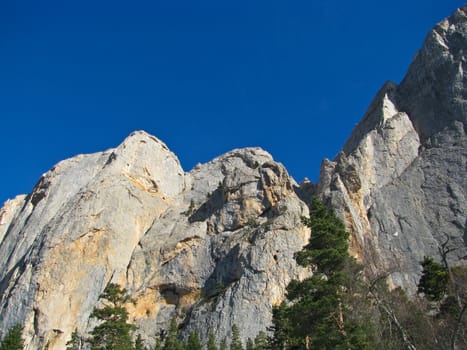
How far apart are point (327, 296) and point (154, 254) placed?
3911 centimetres

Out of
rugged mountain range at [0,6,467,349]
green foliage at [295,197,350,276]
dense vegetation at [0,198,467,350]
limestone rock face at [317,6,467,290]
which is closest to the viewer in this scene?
dense vegetation at [0,198,467,350]

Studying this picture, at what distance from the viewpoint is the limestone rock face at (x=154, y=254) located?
46688 mm

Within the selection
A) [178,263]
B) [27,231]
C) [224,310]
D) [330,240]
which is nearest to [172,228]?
[178,263]

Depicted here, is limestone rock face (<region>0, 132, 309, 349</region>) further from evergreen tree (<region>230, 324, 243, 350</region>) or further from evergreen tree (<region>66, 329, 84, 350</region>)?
evergreen tree (<region>66, 329, 84, 350</region>)

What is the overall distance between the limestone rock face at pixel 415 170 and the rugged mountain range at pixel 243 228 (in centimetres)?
15

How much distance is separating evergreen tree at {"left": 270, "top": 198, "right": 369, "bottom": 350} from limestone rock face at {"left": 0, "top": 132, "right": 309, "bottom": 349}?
20.8 metres

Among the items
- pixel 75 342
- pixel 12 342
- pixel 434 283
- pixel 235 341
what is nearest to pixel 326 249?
pixel 434 283

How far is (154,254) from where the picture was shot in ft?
190

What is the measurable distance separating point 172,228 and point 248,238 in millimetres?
14889

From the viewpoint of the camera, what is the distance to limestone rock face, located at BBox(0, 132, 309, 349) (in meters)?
46.7

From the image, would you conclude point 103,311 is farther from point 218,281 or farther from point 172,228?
point 172,228

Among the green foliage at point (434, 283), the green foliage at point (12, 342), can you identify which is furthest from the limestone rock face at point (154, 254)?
the green foliage at point (12, 342)

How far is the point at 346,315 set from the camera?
21.2 m

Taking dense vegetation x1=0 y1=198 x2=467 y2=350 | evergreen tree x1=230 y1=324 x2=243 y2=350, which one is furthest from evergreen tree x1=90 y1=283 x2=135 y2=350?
evergreen tree x1=230 y1=324 x2=243 y2=350
